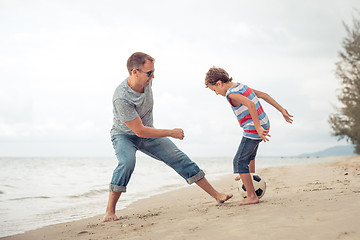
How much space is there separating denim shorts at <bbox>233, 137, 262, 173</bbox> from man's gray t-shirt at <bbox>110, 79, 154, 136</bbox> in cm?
122

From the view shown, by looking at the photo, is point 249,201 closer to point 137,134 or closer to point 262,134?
point 262,134

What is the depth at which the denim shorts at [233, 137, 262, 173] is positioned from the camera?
4.17 meters

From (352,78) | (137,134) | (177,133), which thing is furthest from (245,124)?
(352,78)

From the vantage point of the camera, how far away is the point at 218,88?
4398 millimetres

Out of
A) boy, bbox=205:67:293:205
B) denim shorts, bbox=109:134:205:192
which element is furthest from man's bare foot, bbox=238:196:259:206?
denim shorts, bbox=109:134:205:192

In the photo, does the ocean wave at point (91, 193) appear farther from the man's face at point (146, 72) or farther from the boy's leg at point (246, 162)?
the boy's leg at point (246, 162)

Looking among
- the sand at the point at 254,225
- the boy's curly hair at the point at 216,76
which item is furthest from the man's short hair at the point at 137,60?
the sand at the point at 254,225

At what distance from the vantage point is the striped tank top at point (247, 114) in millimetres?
4125

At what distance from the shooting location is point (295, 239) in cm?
238

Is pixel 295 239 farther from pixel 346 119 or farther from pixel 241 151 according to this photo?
pixel 346 119

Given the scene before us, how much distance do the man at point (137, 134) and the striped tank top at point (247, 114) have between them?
78 centimetres

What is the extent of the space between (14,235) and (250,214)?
2.94 meters

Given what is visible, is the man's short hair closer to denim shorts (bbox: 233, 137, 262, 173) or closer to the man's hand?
the man's hand

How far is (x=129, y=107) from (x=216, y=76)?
3.87 feet
